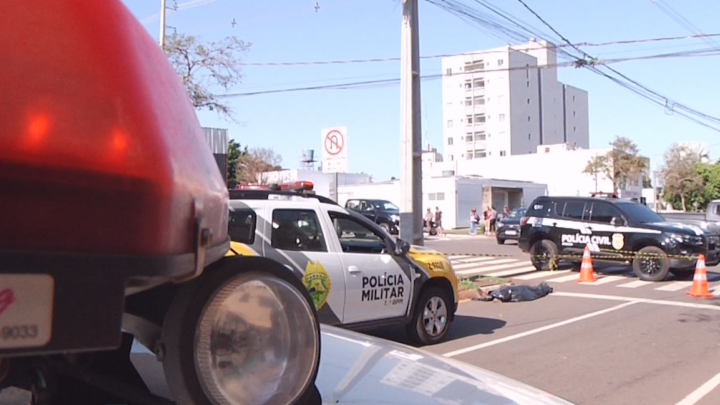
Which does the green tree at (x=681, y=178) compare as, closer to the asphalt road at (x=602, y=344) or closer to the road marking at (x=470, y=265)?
the road marking at (x=470, y=265)

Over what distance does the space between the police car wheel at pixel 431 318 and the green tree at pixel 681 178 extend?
65501mm

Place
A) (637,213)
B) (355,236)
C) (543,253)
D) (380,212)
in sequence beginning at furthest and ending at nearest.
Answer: (380,212) → (543,253) → (637,213) → (355,236)

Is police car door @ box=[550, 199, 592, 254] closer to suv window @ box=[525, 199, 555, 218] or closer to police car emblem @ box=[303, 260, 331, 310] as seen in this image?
suv window @ box=[525, 199, 555, 218]

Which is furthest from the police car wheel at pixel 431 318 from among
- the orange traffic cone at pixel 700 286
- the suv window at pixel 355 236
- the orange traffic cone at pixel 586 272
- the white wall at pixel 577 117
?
the white wall at pixel 577 117

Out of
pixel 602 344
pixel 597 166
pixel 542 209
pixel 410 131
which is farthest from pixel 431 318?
pixel 597 166

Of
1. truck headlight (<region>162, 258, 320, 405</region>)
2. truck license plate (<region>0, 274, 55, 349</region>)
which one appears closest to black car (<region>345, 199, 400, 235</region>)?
truck headlight (<region>162, 258, 320, 405</region>)

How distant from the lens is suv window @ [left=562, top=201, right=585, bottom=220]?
16969 mm

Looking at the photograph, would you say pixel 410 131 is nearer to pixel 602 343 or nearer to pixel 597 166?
pixel 602 343

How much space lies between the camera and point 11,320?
0.95m

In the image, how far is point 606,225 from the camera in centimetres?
1636

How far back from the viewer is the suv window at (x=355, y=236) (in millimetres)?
7958

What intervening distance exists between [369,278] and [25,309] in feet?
22.7

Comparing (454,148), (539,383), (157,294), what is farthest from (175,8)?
(454,148)

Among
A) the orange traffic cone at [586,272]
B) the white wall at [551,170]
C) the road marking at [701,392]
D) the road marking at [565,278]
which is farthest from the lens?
the white wall at [551,170]
